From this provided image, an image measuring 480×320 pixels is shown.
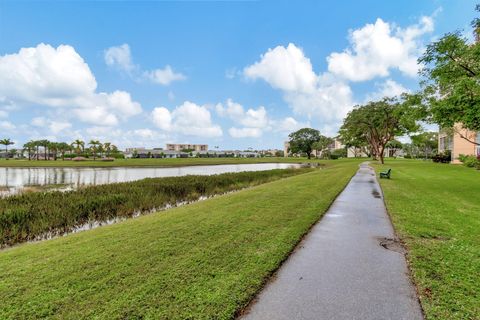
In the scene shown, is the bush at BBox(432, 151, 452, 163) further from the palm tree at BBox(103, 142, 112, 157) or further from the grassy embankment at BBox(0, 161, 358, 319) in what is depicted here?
the palm tree at BBox(103, 142, 112, 157)

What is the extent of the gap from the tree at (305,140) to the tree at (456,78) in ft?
294

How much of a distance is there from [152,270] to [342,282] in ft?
10.1

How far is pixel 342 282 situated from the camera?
3846mm

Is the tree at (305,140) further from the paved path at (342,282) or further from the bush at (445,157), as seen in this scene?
the paved path at (342,282)

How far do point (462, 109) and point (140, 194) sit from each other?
16.3m

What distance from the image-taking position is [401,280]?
3.92 metres

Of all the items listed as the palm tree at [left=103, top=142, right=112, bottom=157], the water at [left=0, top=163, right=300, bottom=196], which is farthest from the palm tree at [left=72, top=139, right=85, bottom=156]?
the water at [left=0, top=163, right=300, bottom=196]

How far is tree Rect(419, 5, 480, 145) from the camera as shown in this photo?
33.2 feet

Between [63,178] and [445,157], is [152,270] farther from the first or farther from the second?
[445,157]

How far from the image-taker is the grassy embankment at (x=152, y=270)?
128 inches

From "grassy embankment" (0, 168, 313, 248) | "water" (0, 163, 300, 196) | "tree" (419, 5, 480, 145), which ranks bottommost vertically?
"water" (0, 163, 300, 196)

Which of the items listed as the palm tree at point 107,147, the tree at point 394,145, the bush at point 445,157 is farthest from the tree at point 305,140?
the palm tree at point 107,147

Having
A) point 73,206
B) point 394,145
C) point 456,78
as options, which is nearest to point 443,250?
point 456,78

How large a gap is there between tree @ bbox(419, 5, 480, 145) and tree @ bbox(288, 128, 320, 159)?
89618 mm
